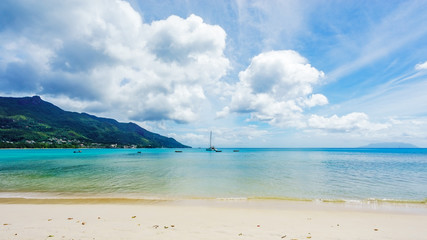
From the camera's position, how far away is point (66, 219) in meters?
11.1

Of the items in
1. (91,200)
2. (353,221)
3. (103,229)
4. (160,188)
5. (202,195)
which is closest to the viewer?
(103,229)

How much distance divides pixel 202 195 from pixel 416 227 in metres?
15.1

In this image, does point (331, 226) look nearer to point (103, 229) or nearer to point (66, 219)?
point (103, 229)

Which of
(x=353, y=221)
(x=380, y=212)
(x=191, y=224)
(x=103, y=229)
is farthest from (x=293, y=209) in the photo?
(x=103, y=229)

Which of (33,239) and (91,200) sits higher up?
(33,239)

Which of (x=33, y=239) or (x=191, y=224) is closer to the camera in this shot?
(x=33, y=239)

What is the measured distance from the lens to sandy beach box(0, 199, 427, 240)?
8.85 metres

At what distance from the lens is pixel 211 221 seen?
11.1 m

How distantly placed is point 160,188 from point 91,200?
6.97 meters

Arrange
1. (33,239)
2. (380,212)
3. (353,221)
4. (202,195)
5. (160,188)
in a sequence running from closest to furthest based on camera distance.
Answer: (33,239), (353,221), (380,212), (202,195), (160,188)

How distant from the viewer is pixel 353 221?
38.0 ft

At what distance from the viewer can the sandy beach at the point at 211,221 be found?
8.85m

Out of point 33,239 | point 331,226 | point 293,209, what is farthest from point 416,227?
point 33,239

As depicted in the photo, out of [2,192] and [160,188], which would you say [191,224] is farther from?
[2,192]
